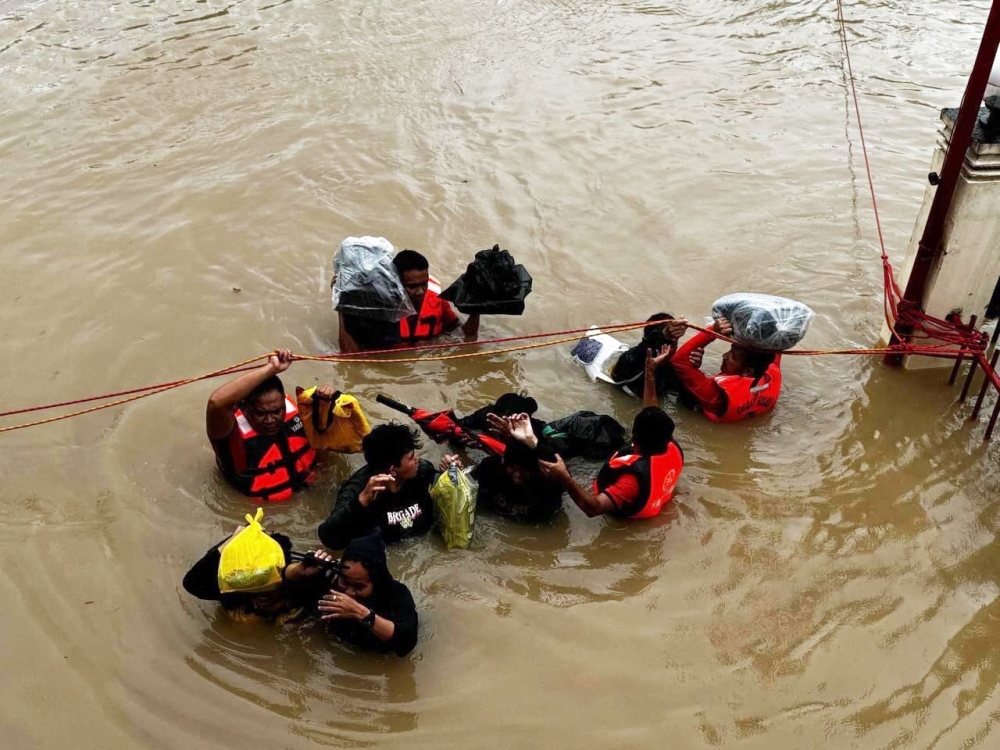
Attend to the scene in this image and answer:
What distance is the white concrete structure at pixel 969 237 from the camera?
4816mm

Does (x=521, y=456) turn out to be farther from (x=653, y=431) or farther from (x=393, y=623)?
(x=393, y=623)

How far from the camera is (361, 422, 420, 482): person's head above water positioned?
164 inches

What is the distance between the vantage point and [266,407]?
434 centimetres

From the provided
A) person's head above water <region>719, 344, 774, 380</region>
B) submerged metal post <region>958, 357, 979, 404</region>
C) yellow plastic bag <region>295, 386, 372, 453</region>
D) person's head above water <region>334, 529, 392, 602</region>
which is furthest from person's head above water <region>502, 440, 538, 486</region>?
submerged metal post <region>958, 357, 979, 404</region>

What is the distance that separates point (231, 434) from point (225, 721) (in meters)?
1.39

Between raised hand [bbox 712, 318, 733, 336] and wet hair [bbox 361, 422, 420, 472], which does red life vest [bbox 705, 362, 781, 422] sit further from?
wet hair [bbox 361, 422, 420, 472]

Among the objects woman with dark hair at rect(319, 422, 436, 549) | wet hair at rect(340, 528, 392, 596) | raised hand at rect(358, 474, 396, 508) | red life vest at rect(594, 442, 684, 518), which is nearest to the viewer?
wet hair at rect(340, 528, 392, 596)

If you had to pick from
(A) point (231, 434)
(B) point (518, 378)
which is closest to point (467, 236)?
(B) point (518, 378)

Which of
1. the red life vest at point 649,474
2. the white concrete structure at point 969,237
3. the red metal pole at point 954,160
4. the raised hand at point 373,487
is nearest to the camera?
the raised hand at point 373,487

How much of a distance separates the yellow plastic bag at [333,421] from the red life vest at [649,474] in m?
1.27

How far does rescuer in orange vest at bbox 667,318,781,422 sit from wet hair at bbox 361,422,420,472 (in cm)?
174

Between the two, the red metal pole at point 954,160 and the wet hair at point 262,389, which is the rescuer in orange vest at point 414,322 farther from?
the red metal pole at point 954,160

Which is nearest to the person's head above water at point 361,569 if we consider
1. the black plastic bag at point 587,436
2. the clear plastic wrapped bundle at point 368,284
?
the black plastic bag at point 587,436

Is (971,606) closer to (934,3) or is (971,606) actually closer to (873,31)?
(873,31)
